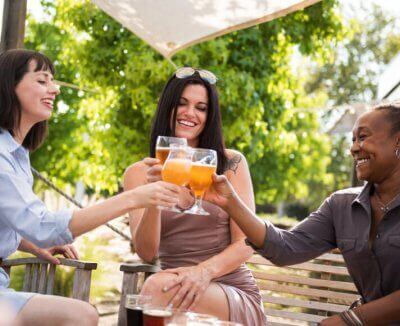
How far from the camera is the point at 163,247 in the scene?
3.50 metres

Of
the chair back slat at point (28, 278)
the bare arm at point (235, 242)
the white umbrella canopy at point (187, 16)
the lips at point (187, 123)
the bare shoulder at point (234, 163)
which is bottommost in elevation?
the chair back slat at point (28, 278)

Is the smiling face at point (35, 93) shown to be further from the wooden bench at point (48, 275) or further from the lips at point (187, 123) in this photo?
the lips at point (187, 123)

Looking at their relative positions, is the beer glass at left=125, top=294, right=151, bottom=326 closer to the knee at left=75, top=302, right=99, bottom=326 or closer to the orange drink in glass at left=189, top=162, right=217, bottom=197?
the knee at left=75, top=302, right=99, bottom=326

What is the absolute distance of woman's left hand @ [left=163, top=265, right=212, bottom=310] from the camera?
9.52ft

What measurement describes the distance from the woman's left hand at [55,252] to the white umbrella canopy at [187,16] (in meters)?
2.91

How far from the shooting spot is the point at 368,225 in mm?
3018

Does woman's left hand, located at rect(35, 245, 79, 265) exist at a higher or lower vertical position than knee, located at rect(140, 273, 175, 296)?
higher

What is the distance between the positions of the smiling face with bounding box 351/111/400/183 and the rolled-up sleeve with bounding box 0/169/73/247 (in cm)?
124

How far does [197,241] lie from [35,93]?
1.08m

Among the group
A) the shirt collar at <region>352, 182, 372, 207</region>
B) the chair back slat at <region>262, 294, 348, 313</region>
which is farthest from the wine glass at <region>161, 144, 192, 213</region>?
the chair back slat at <region>262, 294, 348, 313</region>

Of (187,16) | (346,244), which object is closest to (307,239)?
(346,244)

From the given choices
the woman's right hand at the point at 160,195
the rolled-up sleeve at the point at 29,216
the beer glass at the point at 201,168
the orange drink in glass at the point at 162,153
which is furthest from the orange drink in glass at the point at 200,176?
the rolled-up sleeve at the point at 29,216

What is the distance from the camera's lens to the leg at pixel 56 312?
8.08ft

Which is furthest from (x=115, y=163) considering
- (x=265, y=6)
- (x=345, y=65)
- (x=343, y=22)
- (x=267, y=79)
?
(x=345, y=65)
